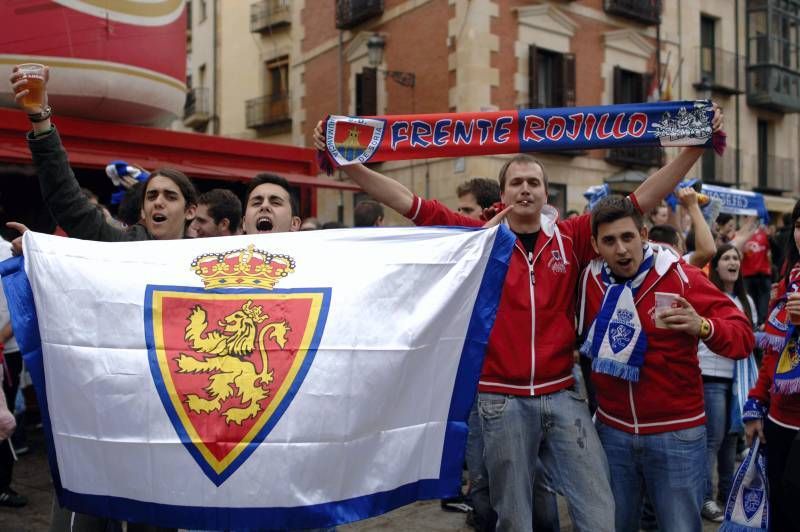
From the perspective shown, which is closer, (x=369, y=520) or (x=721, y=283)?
(x=369, y=520)

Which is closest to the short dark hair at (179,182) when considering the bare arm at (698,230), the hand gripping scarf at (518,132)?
the hand gripping scarf at (518,132)

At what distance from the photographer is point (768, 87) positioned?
24250mm

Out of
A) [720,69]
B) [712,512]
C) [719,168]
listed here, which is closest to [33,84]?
[712,512]

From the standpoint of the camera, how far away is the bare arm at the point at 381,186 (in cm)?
393

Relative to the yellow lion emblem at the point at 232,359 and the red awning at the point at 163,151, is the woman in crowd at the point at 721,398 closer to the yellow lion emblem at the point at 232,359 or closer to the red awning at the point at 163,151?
the yellow lion emblem at the point at 232,359

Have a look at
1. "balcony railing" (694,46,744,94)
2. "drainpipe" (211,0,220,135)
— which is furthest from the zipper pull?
"drainpipe" (211,0,220,135)

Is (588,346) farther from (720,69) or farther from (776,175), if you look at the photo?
(776,175)

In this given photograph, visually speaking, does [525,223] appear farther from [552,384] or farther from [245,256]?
[245,256]

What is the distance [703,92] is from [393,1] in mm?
9088

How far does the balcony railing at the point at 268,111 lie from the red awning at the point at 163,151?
15806 millimetres

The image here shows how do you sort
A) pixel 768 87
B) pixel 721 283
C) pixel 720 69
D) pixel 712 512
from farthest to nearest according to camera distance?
pixel 768 87 < pixel 720 69 < pixel 721 283 < pixel 712 512

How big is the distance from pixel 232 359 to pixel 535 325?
139 centimetres

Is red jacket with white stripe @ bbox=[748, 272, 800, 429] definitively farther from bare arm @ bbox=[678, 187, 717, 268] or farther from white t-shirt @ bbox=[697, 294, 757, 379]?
white t-shirt @ bbox=[697, 294, 757, 379]

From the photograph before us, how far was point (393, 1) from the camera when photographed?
67.1 feet
